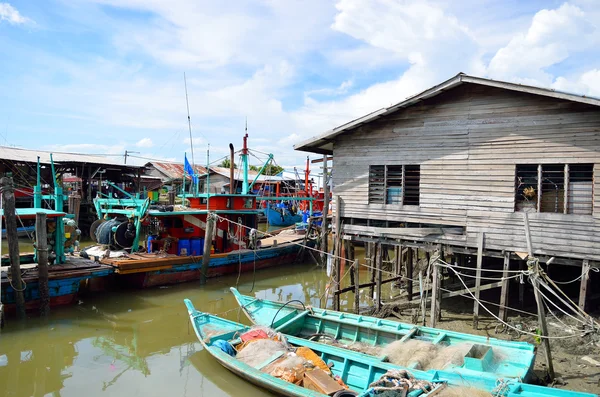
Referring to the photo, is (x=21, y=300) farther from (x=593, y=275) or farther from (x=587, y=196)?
(x=593, y=275)

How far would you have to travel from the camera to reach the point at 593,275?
1151 centimetres

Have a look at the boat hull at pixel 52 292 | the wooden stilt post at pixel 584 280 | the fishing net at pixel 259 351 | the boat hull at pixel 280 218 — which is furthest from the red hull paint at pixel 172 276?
the boat hull at pixel 280 218

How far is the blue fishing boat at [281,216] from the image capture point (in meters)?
35.4

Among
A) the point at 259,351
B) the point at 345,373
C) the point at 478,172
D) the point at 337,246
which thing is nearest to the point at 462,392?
the point at 345,373

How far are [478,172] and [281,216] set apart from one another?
2638cm

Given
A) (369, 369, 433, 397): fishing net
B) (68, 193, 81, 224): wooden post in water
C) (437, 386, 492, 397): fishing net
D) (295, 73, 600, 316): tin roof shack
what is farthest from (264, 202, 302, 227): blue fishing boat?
(437, 386, 492, 397): fishing net

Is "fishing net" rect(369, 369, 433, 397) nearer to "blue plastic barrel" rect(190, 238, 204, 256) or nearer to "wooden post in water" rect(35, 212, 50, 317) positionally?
"wooden post in water" rect(35, 212, 50, 317)

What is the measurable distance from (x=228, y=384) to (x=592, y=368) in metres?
7.05

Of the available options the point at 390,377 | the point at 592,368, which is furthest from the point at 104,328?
the point at 592,368

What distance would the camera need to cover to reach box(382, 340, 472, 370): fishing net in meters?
7.49

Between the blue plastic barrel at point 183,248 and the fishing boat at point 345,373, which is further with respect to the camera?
the blue plastic barrel at point 183,248

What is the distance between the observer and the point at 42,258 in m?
11.7

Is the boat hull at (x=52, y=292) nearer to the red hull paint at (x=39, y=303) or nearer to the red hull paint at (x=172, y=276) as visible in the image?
the red hull paint at (x=39, y=303)

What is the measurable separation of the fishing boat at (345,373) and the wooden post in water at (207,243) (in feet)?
19.6
